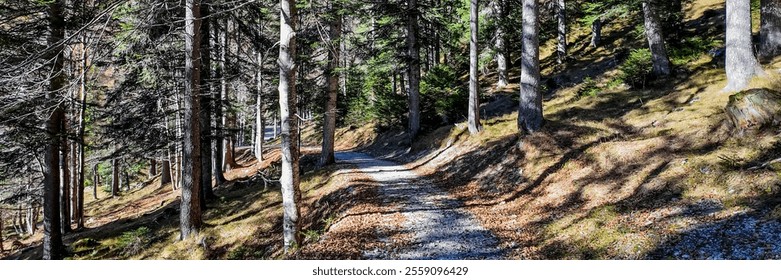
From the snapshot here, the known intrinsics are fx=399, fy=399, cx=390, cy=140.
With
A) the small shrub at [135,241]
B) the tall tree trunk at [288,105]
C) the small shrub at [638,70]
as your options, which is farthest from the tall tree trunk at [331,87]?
the small shrub at [638,70]

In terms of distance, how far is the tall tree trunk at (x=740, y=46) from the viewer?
945 centimetres

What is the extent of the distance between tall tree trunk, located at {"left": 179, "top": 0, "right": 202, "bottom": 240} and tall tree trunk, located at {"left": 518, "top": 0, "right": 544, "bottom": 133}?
8471 mm

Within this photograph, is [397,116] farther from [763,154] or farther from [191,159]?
[763,154]

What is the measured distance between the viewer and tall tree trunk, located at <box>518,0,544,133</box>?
11141 mm

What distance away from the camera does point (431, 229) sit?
23.5ft

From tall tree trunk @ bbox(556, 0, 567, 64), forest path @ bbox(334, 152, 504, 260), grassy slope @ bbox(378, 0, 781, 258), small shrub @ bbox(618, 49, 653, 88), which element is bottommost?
forest path @ bbox(334, 152, 504, 260)

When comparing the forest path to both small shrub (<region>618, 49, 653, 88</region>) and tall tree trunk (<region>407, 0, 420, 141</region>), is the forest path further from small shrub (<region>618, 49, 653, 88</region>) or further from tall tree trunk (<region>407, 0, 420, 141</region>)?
small shrub (<region>618, 49, 653, 88</region>)

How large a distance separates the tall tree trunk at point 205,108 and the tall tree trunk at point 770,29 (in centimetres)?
1633

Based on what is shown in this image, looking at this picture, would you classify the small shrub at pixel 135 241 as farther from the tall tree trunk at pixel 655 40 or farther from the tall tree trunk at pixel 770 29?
the tall tree trunk at pixel 770 29

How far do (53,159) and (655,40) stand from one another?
60.2ft

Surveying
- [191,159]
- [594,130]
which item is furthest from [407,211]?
[594,130]

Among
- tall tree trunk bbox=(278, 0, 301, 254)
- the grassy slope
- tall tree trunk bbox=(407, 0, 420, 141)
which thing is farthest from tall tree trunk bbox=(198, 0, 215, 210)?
tall tree trunk bbox=(407, 0, 420, 141)

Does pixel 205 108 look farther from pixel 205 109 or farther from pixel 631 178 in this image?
pixel 631 178
